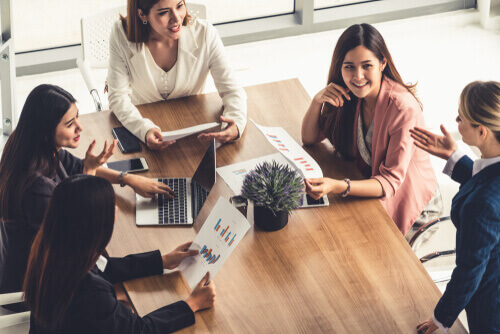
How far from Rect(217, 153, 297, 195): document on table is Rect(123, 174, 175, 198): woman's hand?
23 centimetres

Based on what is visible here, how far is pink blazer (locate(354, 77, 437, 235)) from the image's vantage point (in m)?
2.47

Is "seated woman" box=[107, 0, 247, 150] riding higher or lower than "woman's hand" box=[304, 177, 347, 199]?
higher

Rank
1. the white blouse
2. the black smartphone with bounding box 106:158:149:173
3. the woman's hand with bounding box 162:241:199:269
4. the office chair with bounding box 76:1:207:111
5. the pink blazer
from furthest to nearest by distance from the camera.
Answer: the office chair with bounding box 76:1:207:111
the white blouse
the black smartphone with bounding box 106:158:149:173
the pink blazer
the woman's hand with bounding box 162:241:199:269

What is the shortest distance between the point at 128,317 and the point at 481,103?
120 centimetres

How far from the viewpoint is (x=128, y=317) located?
1.90 metres

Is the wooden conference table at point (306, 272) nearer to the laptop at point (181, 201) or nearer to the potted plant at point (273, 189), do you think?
the laptop at point (181, 201)

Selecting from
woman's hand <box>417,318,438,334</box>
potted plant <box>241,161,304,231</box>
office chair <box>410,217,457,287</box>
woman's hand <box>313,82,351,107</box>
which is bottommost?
office chair <box>410,217,457,287</box>

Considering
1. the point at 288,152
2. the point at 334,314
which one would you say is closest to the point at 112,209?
the point at 334,314

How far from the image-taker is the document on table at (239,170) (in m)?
A: 2.53

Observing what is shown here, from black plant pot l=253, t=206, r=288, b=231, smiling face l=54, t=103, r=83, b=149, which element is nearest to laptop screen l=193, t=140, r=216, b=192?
black plant pot l=253, t=206, r=288, b=231

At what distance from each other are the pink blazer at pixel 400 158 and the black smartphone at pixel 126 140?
915 mm

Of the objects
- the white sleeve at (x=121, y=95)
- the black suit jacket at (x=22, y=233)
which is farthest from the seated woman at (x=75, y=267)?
the white sleeve at (x=121, y=95)

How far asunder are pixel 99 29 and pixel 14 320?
1832 millimetres

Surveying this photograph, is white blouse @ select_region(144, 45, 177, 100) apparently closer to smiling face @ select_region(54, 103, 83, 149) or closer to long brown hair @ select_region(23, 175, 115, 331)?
smiling face @ select_region(54, 103, 83, 149)
